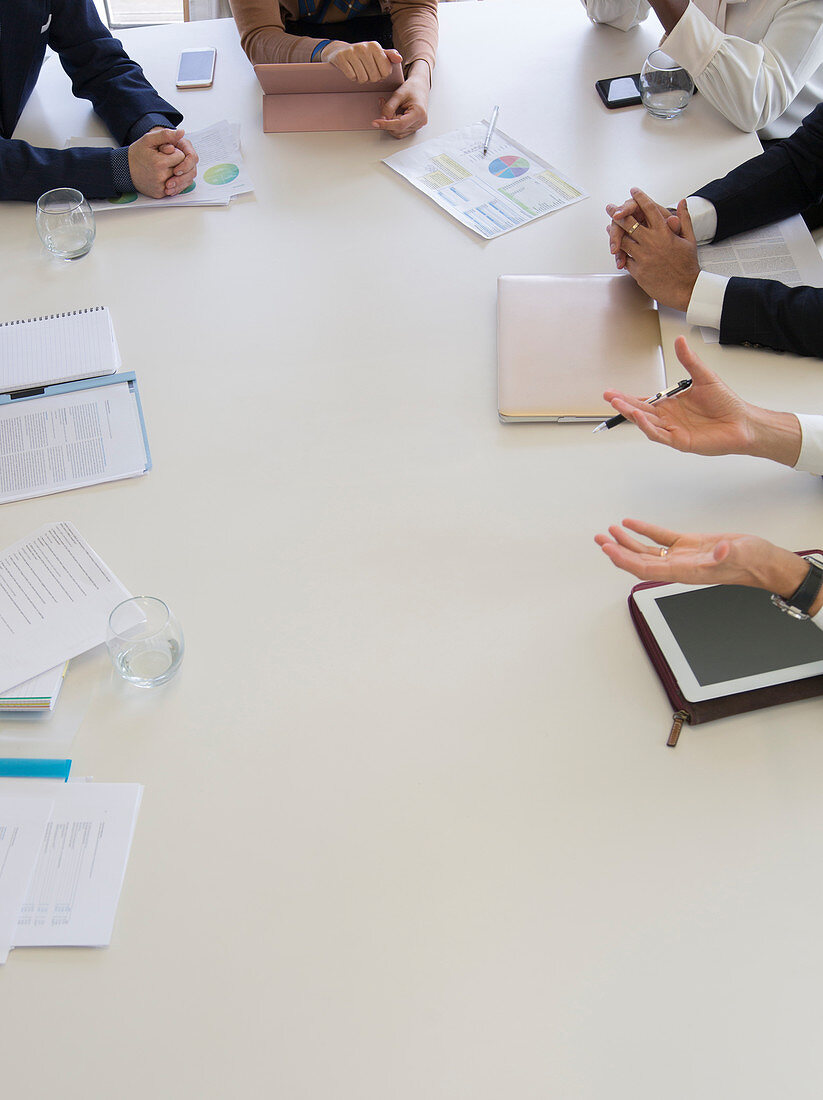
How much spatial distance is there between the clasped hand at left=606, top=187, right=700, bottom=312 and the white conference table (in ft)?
0.26

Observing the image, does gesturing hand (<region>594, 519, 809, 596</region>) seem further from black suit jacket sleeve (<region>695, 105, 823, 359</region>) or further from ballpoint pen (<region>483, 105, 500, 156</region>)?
ballpoint pen (<region>483, 105, 500, 156</region>)

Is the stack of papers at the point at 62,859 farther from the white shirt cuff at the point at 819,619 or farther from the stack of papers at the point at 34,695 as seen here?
the white shirt cuff at the point at 819,619

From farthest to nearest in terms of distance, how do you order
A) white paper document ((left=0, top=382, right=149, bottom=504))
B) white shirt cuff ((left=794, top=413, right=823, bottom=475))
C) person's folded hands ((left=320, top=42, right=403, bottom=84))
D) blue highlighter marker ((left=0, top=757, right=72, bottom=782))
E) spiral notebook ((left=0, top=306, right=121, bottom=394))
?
person's folded hands ((left=320, top=42, right=403, bottom=84))
spiral notebook ((left=0, top=306, right=121, bottom=394))
white paper document ((left=0, top=382, right=149, bottom=504))
white shirt cuff ((left=794, top=413, right=823, bottom=475))
blue highlighter marker ((left=0, top=757, right=72, bottom=782))

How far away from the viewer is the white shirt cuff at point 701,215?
59.0 inches

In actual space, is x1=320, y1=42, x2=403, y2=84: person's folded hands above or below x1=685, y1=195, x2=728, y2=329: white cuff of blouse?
above

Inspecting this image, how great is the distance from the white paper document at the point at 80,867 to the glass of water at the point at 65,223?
1076mm

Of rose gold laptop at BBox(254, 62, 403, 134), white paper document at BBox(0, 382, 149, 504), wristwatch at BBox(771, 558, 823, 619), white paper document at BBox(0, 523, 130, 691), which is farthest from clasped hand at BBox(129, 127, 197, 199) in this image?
wristwatch at BBox(771, 558, 823, 619)

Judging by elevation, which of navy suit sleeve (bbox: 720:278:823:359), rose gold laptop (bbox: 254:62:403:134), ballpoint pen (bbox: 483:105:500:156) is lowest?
navy suit sleeve (bbox: 720:278:823:359)

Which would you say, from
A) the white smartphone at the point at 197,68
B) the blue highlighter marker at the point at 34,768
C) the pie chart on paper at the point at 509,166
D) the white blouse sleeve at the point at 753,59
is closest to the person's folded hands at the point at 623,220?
the pie chart on paper at the point at 509,166

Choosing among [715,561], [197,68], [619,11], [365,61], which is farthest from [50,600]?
[619,11]

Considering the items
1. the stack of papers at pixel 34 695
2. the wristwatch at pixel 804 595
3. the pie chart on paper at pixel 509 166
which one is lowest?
the stack of papers at pixel 34 695

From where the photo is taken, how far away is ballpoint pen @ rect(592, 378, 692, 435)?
1.22 metres

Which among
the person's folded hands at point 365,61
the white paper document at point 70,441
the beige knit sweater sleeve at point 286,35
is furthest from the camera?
the beige knit sweater sleeve at point 286,35

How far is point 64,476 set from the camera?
1263 mm
